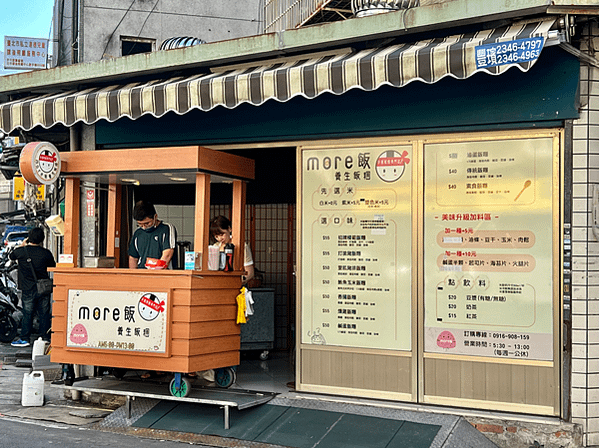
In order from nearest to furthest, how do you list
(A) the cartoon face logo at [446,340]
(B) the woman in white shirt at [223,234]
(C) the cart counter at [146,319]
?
(A) the cartoon face logo at [446,340]
(C) the cart counter at [146,319]
(B) the woman in white shirt at [223,234]

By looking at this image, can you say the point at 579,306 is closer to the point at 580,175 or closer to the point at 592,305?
the point at 592,305

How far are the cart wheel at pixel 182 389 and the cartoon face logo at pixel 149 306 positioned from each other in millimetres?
688

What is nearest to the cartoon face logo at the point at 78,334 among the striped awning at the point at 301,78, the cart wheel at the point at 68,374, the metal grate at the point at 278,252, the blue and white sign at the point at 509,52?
the cart wheel at the point at 68,374

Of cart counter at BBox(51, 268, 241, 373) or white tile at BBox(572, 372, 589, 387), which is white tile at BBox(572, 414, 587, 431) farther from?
cart counter at BBox(51, 268, 241, 373)

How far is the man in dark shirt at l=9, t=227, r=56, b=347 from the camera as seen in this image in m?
11.8

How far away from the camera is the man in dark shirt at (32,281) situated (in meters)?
11.8

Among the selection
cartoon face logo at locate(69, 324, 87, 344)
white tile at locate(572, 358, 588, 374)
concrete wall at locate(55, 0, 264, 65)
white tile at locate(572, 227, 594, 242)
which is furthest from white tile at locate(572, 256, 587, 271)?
concrete wall at locate(55, 0, 264, 65)

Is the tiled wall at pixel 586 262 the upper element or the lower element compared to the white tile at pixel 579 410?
upper

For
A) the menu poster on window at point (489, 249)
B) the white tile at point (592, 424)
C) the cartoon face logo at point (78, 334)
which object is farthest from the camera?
the cartoon face logo at point (78, 334)

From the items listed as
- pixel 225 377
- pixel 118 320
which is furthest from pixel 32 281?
pixel 225 377

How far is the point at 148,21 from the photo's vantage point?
18141mm

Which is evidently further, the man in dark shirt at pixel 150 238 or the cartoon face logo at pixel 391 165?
the man in dark shirt at pixel 150 238

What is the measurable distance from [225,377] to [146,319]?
1.13 meters

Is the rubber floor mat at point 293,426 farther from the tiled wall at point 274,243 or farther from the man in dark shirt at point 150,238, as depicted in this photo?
the tiled wall at point 274,243
